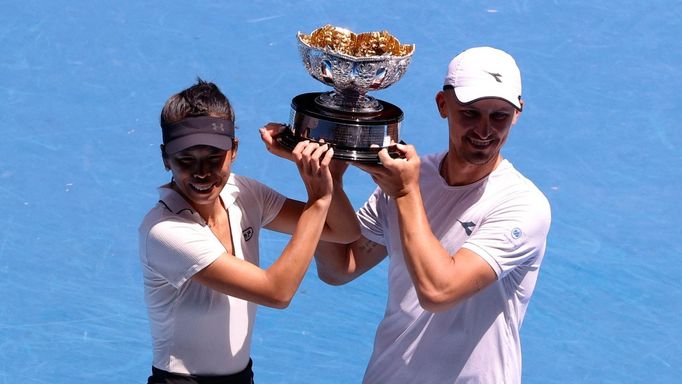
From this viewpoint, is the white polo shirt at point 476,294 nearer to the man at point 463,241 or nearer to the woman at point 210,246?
the man at point 463,241

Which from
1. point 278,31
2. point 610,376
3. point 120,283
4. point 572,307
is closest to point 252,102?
point 278,31

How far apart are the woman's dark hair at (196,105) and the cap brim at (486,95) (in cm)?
68

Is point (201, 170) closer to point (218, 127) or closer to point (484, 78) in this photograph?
point (218, 127)

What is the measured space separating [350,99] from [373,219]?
0.41m

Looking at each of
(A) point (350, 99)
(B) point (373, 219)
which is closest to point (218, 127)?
(A) point (350, 99)

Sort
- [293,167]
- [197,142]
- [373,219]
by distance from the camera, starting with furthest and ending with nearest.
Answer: [293,167]
[373,219]
[197,142]

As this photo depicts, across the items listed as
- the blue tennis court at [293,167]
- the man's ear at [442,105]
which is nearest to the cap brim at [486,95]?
the man's ear at [442,105]

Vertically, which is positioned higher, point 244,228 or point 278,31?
point 244,228

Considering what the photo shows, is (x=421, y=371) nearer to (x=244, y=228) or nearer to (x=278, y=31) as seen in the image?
(x=244, y=228)

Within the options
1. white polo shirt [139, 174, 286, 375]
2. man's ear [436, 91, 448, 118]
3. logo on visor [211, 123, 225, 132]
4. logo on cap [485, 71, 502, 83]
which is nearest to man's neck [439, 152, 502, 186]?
man's ear [436, 91, 448, 118]

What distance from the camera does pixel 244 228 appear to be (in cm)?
367

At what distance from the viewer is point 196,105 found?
3.44 m

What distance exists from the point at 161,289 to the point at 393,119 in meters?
0.87

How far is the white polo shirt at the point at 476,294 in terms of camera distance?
11.4 ft
